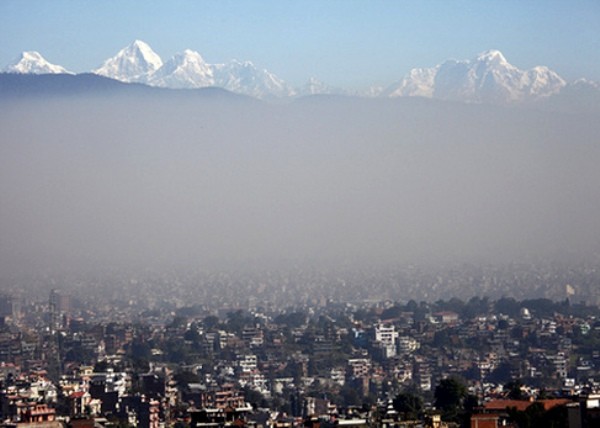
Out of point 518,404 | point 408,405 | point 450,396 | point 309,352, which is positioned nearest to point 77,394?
point 408,405

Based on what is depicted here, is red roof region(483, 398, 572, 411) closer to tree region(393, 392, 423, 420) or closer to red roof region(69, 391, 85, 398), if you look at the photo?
tree region(393, 392, 423, 420)

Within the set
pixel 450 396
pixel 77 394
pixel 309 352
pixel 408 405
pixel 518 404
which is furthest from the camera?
pixel 309 352

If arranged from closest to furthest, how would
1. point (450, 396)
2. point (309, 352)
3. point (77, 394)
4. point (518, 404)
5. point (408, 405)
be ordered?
point (518, 404) → point (408, 405) → point (450, 396) → point (77, 394) → point (309, 352)

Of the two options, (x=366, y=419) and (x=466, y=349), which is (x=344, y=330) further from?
(x=366, y=419)

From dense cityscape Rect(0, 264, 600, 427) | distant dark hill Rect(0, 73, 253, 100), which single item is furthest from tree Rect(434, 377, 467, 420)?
distant dark hill Rect(0, 73, 253, 100)

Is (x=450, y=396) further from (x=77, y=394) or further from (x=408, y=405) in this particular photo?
(x=77, y=394)

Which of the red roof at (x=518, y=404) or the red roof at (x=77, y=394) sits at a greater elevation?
the red roof at (x=77, y=394)

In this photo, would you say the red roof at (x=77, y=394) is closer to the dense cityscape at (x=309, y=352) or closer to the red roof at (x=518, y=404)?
the dense cityscape at (x=309, y=352)

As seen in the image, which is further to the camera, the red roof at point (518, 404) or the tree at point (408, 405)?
the tree at point (408, 405)

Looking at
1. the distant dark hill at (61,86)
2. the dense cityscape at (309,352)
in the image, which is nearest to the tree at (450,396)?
the dense cityscape at (309,352)

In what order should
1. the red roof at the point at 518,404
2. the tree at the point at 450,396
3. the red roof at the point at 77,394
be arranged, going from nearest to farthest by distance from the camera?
the red roof at the point at 518,404 → the tree at the point at 450,396 → the red roof at the point at 77,394
